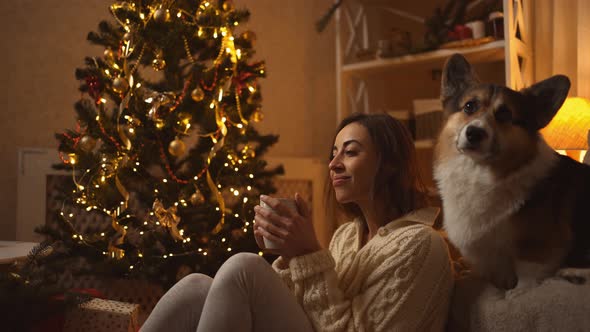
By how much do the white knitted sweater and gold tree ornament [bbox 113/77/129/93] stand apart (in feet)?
3.53

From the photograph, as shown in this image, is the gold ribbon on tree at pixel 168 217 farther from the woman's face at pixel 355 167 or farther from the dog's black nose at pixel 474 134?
the dog's black nose at pixel 474 134

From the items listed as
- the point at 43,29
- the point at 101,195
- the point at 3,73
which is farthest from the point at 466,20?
the point at 3,73

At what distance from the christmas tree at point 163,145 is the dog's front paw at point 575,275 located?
1.36 m

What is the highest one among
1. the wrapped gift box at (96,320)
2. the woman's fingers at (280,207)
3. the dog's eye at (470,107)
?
the dog's eye at (470,107)

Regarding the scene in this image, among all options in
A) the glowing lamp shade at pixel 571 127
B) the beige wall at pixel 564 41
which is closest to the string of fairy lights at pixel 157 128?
the glowing lamp shade at pixel 571 127

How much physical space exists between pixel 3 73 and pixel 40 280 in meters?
1.54

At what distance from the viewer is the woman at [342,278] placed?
1168 mm

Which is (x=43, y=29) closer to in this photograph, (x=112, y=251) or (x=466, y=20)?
(x=112, y=251)

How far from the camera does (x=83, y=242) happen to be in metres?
2.10

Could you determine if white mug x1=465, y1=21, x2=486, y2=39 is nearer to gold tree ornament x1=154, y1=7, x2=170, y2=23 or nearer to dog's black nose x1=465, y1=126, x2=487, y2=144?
gold tree ornament x1=154, y1=7, x2=170, y2=23

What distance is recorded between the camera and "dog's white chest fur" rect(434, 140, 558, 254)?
3.27 ft

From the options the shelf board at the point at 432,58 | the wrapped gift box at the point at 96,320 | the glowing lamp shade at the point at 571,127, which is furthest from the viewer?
the shelf board at the point at 432,58

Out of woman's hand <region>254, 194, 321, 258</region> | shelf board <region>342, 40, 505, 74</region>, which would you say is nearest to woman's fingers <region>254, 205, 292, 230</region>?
woman's hand <region>254, 194, 321, 258</region>

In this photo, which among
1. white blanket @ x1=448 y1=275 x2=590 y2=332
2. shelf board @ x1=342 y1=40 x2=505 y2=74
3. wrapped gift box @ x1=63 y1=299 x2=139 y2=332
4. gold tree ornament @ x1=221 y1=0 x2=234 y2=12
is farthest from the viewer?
shelf board @ x1=342 y1=40 x2=505 y2=74
